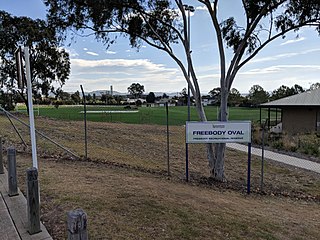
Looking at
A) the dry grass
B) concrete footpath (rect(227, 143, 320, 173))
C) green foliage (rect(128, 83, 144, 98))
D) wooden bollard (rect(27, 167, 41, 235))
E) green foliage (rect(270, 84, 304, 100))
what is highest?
green foliage (rect(128, 83, 144, 98))

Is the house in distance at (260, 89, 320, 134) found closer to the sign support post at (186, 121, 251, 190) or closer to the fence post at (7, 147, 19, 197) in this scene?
the sign support post at (186, 121, 251, 190)

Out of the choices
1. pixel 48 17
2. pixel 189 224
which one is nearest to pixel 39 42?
pixel 48 17

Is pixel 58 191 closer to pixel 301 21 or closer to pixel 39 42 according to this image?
pixel 301 21

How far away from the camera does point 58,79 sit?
32969 millimetres

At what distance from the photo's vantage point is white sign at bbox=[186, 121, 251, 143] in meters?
8.46

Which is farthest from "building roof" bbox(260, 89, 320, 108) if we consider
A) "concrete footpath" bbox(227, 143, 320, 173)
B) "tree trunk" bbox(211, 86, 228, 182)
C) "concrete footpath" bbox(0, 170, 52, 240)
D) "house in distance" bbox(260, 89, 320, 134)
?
"concrete footpath" bbox(0, 170, 52, 240)

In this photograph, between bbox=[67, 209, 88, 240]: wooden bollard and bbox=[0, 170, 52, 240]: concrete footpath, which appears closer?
bbox=[67, 209, 88, 240]: wooden bollard

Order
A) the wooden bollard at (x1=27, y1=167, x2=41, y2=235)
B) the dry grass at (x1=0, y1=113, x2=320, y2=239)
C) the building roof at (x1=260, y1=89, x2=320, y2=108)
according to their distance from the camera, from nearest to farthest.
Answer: the wooden bollard at (x1=27, y1=167, x2=41, y2=235) → the dry grass at (x1=0, y1=113, x2=320, y2=239) → the building roof at (x1=260, y1=89, x2=320, y2=108)

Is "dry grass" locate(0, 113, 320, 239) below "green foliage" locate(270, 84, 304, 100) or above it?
below

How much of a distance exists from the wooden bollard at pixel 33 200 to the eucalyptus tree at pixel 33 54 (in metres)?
22.8

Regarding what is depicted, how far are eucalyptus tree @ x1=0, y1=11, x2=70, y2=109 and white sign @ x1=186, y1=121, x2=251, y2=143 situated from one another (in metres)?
19.5

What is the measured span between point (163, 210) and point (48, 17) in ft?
25.4

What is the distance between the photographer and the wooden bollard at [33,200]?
3.69m

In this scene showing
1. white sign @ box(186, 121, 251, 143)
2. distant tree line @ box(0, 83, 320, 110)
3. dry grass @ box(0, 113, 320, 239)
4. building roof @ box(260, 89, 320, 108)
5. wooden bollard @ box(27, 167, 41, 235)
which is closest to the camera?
wooden bollard @ box(27, 167, 41, 235)
